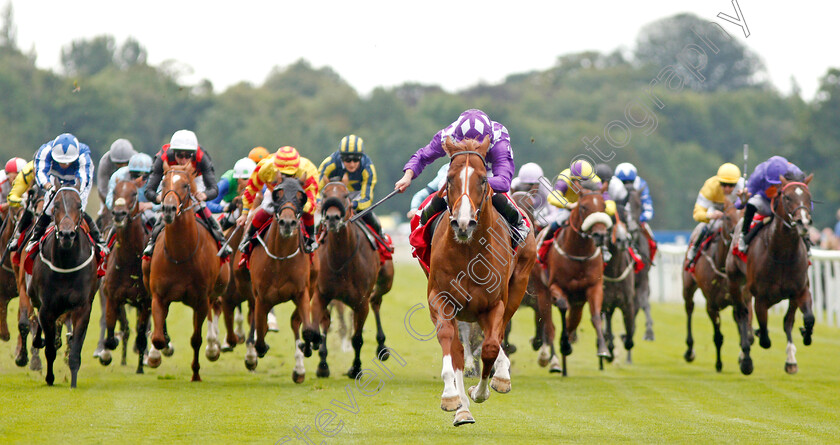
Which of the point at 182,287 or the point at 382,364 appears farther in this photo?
the point at 382,364

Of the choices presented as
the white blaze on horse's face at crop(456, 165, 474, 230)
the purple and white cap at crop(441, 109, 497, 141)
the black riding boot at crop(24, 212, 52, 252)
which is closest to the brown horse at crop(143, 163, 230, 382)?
the black riding boot at crop(24, 212, 52, 252)

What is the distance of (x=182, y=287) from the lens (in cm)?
A: 1098

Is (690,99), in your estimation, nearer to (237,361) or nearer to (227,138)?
(227,138)

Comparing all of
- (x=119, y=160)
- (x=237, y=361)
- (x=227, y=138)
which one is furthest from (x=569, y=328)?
(x=227, y=138)

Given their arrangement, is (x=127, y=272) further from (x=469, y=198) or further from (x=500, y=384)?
(x=469, y=198)

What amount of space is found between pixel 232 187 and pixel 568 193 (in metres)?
4.34

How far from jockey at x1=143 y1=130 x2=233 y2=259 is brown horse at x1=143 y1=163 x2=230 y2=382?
0.41 feet

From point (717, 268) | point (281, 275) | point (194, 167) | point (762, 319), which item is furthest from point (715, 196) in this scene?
point (194, 167)

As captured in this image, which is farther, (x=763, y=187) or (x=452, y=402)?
(x=763, y=187)

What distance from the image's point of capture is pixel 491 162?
8648 millimetres

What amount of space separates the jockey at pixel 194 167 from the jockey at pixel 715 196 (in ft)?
20.2

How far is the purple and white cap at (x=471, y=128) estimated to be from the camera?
832 centimetres

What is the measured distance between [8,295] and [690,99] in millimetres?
65922

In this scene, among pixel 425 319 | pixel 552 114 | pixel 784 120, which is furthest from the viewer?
pixel 552 114
